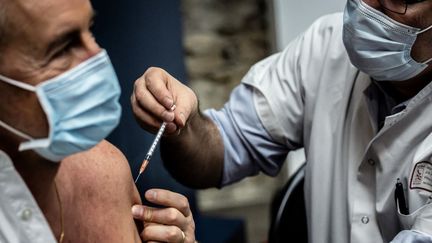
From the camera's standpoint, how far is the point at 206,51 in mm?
3791

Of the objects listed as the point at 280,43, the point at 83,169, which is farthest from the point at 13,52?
the point at 280,43

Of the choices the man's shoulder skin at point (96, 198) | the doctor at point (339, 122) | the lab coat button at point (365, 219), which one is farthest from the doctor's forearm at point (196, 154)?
the lab coat button at point (365, 219)

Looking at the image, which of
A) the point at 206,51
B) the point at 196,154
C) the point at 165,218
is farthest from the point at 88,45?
the point at 206,51

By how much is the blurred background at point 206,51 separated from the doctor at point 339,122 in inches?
7.0

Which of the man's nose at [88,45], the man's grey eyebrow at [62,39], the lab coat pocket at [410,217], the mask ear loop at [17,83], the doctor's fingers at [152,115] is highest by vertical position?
the man's grey eyebrow at [62,39]

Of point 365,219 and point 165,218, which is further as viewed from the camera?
point 365,219

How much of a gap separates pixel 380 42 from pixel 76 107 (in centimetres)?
74

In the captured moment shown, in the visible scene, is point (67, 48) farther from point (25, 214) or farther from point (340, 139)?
point (340, 139)

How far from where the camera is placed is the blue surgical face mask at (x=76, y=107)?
1034 mm

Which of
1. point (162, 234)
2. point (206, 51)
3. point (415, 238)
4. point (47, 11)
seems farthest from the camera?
point (206, 51)

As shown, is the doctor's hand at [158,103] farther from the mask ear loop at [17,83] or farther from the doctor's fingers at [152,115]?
the mask ear loop at [17,83]

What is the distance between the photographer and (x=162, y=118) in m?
1.38

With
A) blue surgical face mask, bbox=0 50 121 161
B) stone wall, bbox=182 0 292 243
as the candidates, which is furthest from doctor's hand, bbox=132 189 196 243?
stone wall, bbox=182 0 292 243

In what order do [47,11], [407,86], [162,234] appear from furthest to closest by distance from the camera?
[407,86], [162,234], [47,11]
